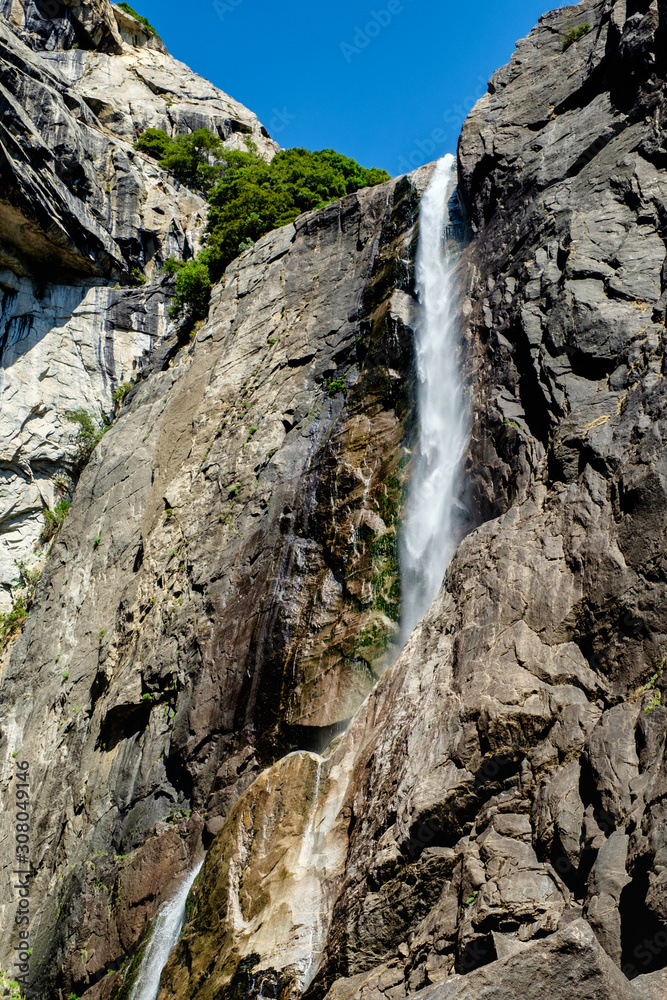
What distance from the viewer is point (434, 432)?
13.9m

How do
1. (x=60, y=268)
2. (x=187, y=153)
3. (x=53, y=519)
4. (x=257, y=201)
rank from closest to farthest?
(x=53, y=519)
(x=257, y=201)
(x=60, y=268)
(x=187, y=153)

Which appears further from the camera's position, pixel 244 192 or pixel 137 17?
pixel 137 17

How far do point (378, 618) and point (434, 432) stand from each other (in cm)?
359

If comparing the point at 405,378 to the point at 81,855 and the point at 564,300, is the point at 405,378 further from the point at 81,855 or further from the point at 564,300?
the point at 81,855

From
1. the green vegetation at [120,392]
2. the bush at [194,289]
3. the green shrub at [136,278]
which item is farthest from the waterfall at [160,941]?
the green shrub at [136,278]

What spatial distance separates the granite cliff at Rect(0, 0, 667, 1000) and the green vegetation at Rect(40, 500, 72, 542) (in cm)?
91

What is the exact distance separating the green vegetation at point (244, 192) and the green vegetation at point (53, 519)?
6.86 meters

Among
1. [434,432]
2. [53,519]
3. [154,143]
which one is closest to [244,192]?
[154,143]

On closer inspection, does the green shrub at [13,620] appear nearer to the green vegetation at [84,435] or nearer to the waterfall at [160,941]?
the green vegetation at [84,435]

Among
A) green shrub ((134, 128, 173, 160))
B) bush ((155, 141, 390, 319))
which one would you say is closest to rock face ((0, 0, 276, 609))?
green shrub ((134, 128, 173, 160))

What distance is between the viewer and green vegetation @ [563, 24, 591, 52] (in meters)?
15.7

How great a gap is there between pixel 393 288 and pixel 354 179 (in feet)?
45.8

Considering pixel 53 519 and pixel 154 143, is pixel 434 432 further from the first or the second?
pixel 154 143

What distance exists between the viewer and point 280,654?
12703 mm
